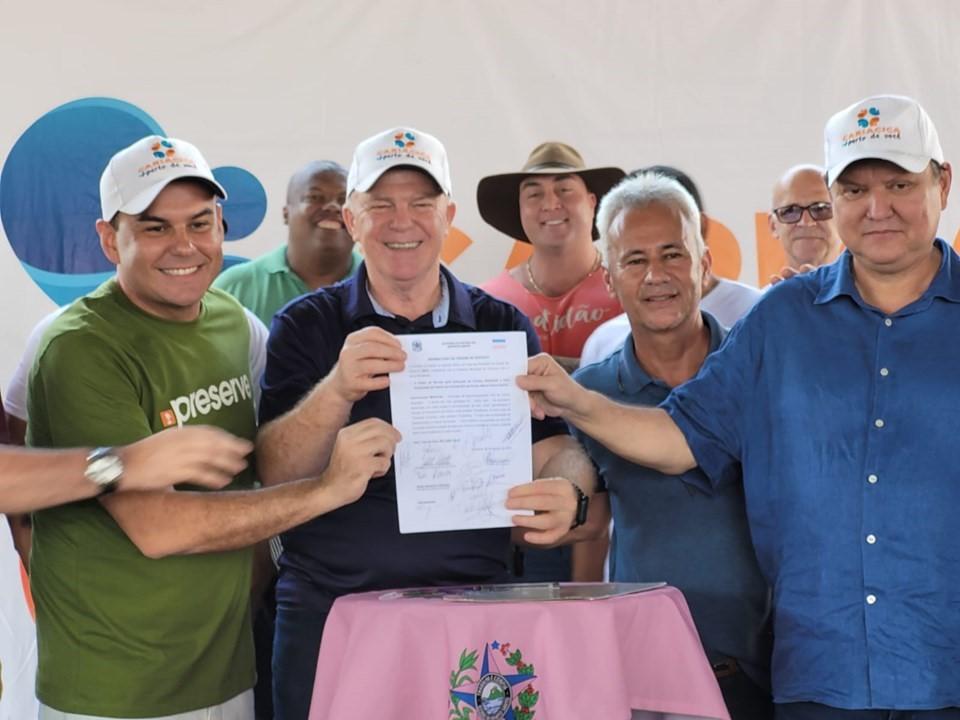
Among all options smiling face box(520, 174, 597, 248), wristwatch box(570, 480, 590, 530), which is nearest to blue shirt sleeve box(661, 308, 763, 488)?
wristwatch box(570, 480, 590, 530)

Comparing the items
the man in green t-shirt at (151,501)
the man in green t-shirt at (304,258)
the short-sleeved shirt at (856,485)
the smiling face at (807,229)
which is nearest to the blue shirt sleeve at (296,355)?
the man in green t-shirt at (151,501)

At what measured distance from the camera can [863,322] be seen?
258cm

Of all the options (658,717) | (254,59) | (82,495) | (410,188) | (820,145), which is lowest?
(658,717)

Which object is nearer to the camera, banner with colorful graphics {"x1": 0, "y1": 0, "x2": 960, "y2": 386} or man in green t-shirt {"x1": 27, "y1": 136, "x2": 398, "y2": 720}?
man in green t-shirt {"x1": 27, "y1": 136, "x2": 398, "y2": 720}

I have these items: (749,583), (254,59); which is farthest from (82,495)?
(254,59)

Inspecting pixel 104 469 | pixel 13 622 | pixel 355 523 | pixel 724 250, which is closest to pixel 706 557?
pixel 355 523

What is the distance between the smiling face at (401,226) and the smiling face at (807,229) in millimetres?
1836

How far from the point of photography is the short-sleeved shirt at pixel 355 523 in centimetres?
277

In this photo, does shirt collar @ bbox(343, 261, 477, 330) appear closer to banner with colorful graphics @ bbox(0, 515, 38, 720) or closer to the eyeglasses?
the eyeglasses

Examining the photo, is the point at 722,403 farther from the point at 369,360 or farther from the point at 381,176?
the point at 381,176

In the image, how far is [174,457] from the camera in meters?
2.22

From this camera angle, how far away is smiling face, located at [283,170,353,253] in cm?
430

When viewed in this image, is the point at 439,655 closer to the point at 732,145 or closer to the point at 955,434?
the point at 955,434

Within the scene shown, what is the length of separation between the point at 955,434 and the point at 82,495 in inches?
69.2
